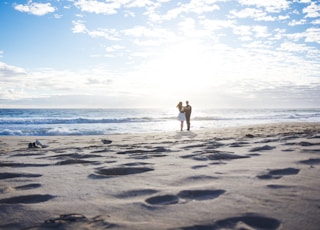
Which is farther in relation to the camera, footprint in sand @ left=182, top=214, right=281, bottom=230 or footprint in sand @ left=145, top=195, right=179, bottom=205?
footprint in sand @ left=145, top=195, right=179, bottom=205

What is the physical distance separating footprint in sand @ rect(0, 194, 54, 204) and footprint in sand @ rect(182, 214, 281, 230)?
1.15 metres

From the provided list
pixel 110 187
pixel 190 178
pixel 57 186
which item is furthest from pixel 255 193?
pixel 57 186

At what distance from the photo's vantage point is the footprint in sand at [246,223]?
1447mm

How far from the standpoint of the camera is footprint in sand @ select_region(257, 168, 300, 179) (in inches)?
99.9

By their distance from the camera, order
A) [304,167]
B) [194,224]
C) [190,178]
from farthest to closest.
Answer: [304,167], [190,178], [194,224]

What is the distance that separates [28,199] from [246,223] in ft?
4.97

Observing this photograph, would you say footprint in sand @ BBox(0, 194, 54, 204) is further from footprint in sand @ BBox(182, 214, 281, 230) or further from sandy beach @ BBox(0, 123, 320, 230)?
footprint in sand @ BBox(182, 214, 281, 230)

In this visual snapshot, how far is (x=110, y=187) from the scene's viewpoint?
7.68ft

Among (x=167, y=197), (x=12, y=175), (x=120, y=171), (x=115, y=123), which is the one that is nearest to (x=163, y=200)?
(x=167, y=197)

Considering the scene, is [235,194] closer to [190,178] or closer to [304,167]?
[190,178]

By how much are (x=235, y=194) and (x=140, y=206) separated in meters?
0.68

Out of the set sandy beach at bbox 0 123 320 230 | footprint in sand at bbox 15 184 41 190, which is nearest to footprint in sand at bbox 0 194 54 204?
sandy beach at bbox 0 123 320 230

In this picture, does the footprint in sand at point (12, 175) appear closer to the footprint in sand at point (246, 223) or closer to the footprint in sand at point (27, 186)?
the footprint in sand at point (27, 186)

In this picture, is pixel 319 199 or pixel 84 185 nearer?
pixel 319 199
